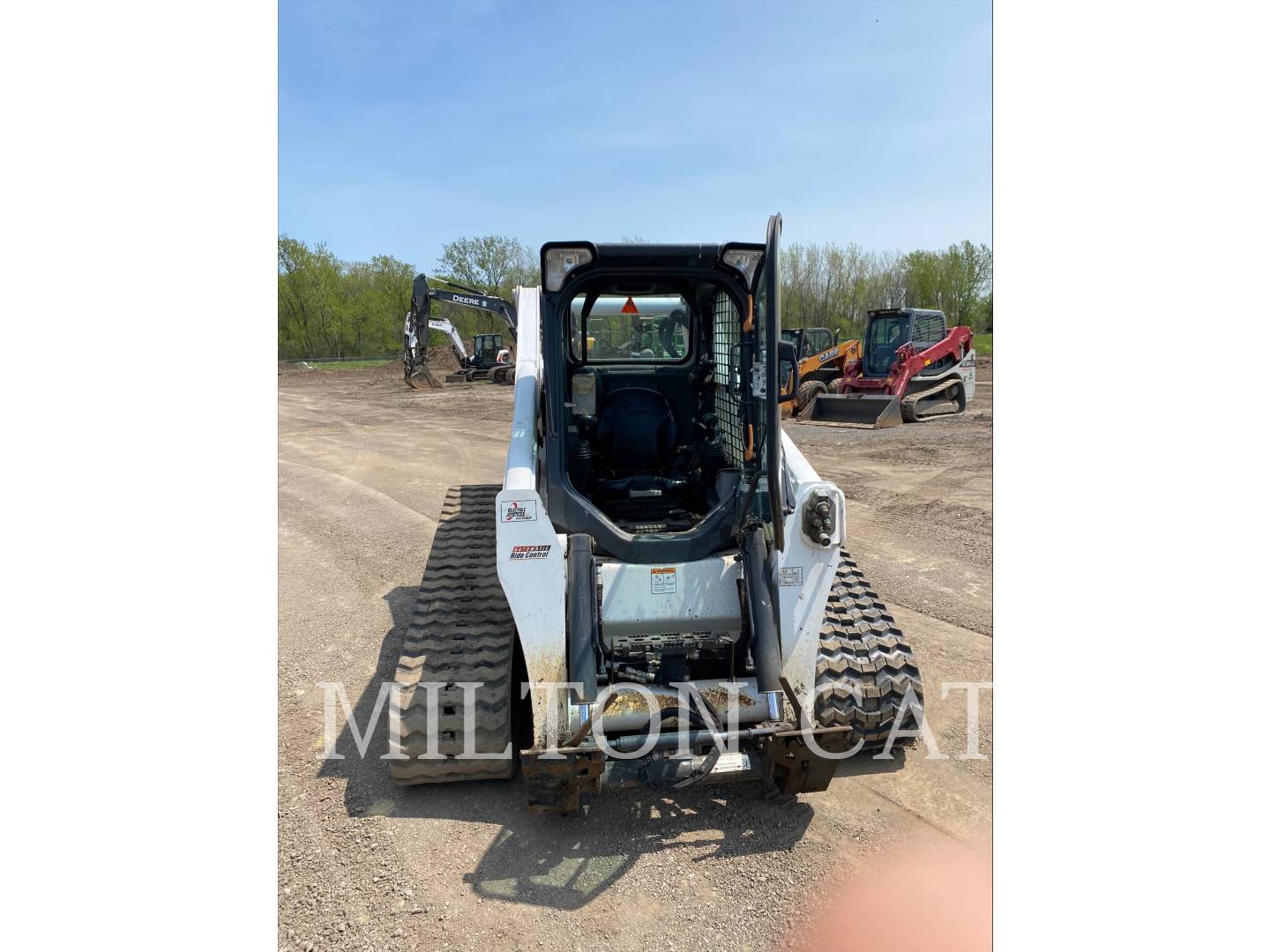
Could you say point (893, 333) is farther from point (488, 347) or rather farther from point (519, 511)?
point (488, 347)

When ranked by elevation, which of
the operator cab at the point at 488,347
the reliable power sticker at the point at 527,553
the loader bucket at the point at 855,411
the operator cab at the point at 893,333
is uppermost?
the operator cab at the point at 488,347

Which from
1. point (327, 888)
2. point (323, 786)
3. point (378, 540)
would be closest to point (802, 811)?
point (327, 888)

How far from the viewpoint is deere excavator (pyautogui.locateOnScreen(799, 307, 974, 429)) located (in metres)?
16.0

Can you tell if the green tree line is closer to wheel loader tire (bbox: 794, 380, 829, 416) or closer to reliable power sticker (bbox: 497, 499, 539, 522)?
wheel loader tire (bbox: 794, 380, 829, 416)

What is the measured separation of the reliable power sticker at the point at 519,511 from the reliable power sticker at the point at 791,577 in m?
1.14

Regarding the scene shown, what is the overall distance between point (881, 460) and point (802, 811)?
30.3 feet

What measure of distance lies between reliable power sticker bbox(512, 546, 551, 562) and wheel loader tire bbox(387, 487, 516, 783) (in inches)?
27.9

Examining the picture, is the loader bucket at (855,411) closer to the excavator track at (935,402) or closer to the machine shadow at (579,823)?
the excavator track at (935,402)

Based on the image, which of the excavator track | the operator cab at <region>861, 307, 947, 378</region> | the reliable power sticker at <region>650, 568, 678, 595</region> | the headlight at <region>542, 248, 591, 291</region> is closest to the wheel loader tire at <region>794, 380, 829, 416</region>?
the operator cab at <region>861, 307, 947, 378</region>

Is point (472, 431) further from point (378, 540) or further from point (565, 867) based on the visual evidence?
point (565, 867)

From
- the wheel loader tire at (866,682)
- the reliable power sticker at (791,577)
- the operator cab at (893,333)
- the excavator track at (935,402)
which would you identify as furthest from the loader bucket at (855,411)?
the reliable power sticker at (791,577)

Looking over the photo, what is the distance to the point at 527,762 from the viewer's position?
2980 mm

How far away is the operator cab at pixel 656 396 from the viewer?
11.4 feet

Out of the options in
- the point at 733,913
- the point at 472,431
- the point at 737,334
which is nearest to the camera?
the point at 733,913
